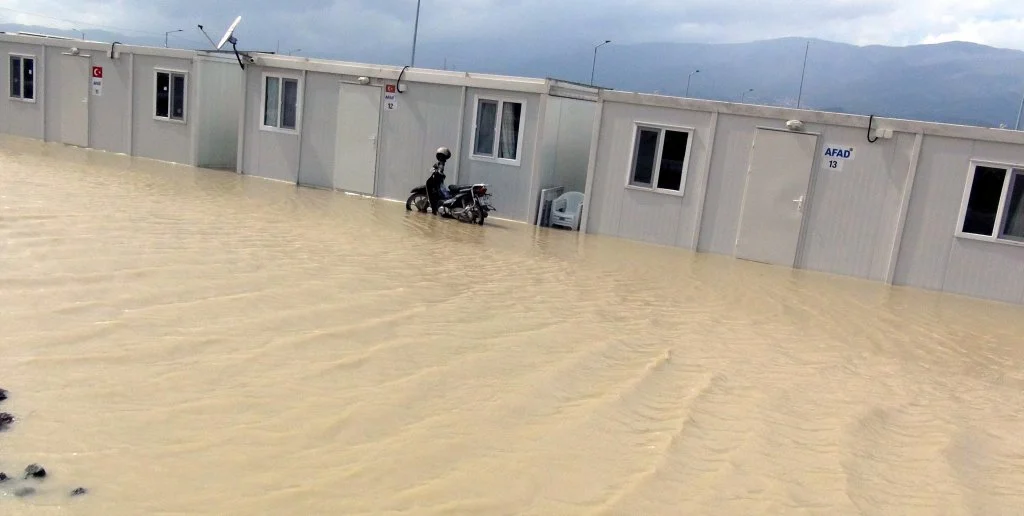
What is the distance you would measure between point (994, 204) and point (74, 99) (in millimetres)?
19845

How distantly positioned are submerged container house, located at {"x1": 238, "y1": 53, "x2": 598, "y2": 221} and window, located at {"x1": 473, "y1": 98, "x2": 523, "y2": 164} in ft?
0.06

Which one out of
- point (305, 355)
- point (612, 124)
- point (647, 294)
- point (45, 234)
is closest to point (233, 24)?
point (612, 124)

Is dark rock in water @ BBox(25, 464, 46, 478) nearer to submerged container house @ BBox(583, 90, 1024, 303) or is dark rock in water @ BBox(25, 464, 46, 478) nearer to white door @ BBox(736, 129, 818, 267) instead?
submerged container house @ BBox(583, 90, 1024, 303)

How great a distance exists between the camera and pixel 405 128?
1602 cm

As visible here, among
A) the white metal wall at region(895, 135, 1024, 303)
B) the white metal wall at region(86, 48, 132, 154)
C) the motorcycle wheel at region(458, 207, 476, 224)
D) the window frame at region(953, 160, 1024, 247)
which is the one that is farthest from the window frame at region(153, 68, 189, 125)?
the window frame at region(953, 160, 1024, 247)

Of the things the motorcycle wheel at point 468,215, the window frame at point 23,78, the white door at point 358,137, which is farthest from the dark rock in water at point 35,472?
the window frame at point 23,78

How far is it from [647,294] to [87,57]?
54.2 ft

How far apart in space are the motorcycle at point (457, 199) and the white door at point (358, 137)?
2025mm

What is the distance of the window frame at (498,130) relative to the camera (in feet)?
48.6

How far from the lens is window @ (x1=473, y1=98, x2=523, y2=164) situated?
49.0 feet

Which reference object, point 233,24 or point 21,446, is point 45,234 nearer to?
point 21,446

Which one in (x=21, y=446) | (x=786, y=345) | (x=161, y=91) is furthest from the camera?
(x=161, y=91)

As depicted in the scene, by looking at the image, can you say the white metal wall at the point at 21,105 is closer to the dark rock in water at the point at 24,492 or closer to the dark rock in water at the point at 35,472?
the dark rock in water at the point at 35,472

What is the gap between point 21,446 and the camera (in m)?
4.07
